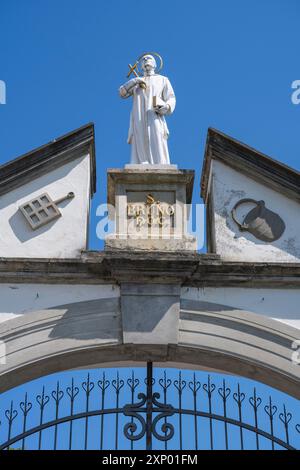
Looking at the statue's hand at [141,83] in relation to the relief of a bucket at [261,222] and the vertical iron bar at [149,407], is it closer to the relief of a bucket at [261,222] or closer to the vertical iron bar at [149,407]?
the relief of a bucket at [261,222]

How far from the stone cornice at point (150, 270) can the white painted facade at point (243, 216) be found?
225 millimetres

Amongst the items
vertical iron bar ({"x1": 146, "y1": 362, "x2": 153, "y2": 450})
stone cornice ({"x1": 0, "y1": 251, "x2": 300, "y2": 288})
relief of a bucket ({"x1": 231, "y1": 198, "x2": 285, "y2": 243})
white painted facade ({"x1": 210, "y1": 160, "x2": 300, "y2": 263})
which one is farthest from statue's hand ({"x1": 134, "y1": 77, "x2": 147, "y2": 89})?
vertical iron bar ({"x1": 146, "y1": 362, "x2": 153, "y2": 450})

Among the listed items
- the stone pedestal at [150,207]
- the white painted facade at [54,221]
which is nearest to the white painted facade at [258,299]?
the stone pedestal at [150,207]

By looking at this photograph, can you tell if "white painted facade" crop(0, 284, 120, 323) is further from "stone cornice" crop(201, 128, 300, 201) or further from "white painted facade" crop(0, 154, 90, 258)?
"stone cornice" crop(201, 128, 300, 201)

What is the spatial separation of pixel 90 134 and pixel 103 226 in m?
1.03

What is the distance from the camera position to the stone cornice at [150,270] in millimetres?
9016

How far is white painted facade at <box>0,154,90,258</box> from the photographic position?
30.6 ft

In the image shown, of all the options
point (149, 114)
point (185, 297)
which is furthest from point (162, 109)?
point (185, 297)

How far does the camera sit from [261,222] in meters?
9.56

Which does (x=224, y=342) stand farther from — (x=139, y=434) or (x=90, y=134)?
(x=90, y=134)

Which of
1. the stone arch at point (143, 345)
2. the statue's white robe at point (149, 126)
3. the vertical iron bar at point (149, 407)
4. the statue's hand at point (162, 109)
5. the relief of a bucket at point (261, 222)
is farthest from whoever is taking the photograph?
the statue's hand at point (162, 109)

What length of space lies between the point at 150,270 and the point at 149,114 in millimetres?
1954

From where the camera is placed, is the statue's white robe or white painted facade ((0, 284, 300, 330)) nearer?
white painted facade ((0, 284, 300, 330))
